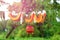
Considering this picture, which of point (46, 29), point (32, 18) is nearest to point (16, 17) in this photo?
point (32, 18)

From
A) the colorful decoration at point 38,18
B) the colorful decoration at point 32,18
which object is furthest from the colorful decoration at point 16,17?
the colorful decoration at point 38,18

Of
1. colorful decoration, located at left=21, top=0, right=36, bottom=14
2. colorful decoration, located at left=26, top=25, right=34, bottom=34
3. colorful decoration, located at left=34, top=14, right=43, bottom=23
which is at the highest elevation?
colorful decoration, located at left=21, top=0, right=36, bottom=14

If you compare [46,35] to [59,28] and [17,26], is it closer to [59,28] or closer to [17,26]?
[59,28]

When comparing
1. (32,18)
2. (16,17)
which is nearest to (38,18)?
(32,18)

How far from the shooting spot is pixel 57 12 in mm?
1626

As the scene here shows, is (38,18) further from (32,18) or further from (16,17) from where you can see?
(16,17)

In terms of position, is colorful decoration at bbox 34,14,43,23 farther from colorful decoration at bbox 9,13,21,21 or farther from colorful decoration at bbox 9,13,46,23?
colorful decoration at bbox 9,13,21,21

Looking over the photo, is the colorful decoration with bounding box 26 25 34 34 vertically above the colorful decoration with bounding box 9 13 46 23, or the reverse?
the colorful decoration with bounding box 9 13 46 23

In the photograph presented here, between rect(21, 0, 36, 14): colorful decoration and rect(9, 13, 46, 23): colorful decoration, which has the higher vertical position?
rect(21, 0, 36, 14): colorful decoration

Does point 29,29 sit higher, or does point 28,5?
point 28,5

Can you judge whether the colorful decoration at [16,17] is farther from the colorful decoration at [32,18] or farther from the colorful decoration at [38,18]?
the colorful decoration at [38,18]

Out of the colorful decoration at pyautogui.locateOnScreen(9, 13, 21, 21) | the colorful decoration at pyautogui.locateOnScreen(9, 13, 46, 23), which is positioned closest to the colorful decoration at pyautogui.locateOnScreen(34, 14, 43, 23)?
the colorful decoration at pyautogui.locateOnScreen(9, 13, 46, 23)

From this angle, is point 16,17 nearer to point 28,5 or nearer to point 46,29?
point 28,5

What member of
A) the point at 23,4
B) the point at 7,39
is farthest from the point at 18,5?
the point at 7,39
